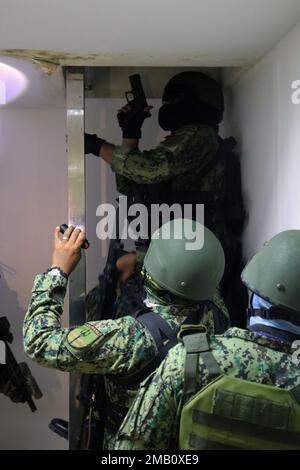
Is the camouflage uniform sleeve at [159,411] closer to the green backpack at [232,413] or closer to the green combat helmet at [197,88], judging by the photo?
the green backpack at [232,413]

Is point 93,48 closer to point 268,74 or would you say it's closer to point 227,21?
point 227,21

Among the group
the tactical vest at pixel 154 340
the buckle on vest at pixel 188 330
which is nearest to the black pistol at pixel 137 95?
the tactical vest at pixel 154 340

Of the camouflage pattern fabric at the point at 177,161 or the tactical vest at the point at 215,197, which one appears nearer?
the camouflage pattern fabric at the point at 177,161

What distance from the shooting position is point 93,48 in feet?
4.77

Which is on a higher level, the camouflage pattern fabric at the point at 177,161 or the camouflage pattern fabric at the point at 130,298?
the camouflage pattern fabric at the point at 177,161

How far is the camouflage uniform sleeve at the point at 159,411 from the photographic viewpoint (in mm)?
961

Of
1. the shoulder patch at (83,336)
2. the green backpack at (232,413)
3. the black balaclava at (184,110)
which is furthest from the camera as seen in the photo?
the black balaclava at (184,110)

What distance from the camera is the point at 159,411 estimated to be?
0.96m

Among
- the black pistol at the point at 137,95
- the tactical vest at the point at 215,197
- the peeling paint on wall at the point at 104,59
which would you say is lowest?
the tactical vest at the point at 215,197

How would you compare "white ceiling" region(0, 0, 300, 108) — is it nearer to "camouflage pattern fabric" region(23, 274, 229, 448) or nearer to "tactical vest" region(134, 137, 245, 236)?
"tactical vest" region(134, 137, 245, 236)

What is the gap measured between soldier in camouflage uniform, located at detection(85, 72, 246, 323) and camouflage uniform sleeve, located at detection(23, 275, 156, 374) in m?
0.75

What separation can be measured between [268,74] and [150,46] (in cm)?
37

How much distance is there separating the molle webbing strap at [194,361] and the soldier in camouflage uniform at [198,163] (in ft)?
3.01

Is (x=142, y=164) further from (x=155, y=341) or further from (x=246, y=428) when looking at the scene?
(x=246, y=428)
